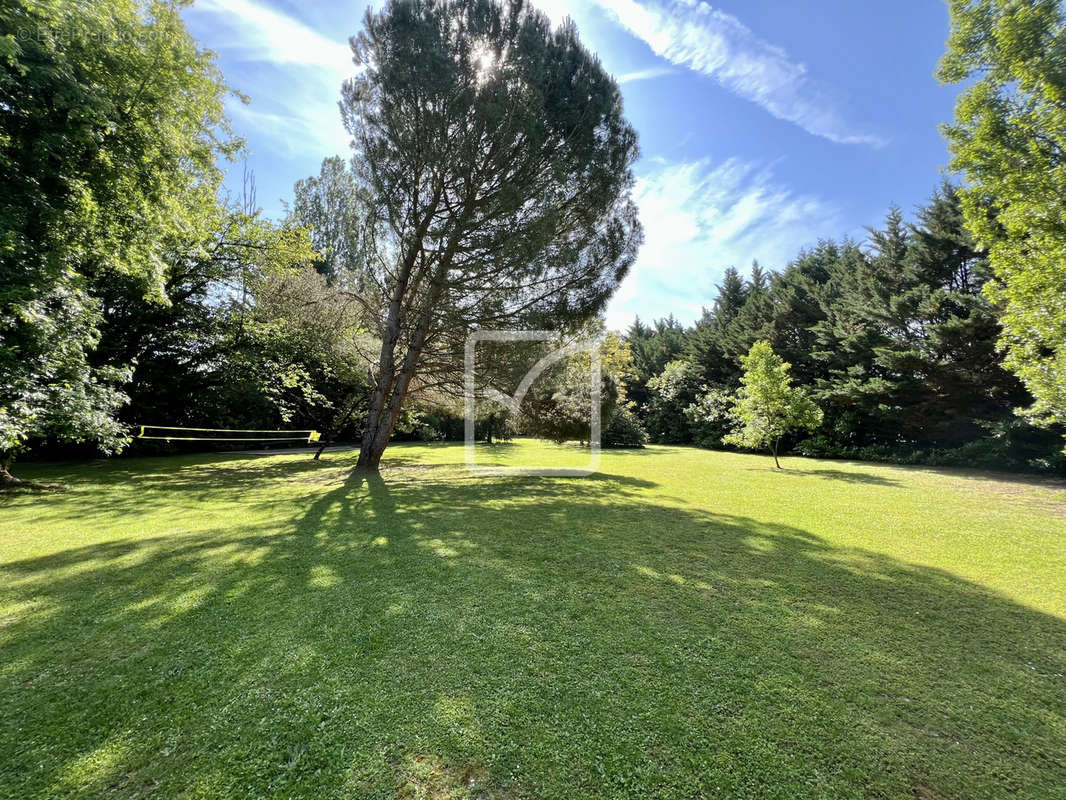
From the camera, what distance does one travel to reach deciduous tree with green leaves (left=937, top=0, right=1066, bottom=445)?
7.03 meters

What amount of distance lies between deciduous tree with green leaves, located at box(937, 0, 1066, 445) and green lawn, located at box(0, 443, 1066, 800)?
4.51 m

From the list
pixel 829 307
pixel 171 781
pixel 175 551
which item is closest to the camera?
pixel 171 781

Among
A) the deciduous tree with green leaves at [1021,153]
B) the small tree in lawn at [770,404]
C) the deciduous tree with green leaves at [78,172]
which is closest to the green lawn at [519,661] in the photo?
the deciduous tree with green leaves at [78,172]

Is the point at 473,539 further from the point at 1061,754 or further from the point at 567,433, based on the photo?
the point at 567,433

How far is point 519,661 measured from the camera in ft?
8.26

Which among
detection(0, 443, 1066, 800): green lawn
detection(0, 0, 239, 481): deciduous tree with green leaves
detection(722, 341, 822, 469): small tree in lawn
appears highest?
detection(0, 0, 239, 481): deciduous tree with green leaves

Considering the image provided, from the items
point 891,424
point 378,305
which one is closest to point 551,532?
point 378,305

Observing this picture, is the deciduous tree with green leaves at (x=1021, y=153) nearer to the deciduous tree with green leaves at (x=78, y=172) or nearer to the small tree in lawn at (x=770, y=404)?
the small tree in lawn at (x=770, y=404)

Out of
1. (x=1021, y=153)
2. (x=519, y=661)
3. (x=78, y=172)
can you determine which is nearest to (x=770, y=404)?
(x=1021, y=153)

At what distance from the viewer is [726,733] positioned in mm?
1953

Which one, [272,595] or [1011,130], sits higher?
[1011,130]

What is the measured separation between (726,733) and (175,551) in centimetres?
548

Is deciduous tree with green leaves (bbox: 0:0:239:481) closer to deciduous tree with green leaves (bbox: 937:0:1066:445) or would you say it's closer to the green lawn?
the green lawn

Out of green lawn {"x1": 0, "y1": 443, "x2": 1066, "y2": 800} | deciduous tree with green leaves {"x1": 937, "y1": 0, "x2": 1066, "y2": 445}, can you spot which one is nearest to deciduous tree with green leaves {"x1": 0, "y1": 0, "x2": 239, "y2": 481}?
green lawn {"x1": 0, "y1": 443, "x2": 1066, "y2": 800}
